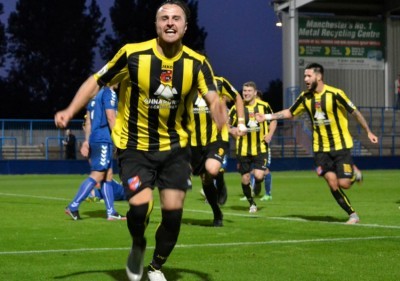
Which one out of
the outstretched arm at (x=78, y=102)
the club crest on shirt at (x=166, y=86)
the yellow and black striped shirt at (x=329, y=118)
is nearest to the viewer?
the outstretched arm at (x=78, y=102)

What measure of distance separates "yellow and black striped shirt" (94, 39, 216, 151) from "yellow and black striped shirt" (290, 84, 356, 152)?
19.1ft

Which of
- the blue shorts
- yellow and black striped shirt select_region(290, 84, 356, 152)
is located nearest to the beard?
yellow and black striped shirt select_region(290, 84, 356, 152)

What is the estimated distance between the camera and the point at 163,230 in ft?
24.9

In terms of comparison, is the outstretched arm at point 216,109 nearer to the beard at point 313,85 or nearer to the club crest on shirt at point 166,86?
the club crest on shirt at point 166,86

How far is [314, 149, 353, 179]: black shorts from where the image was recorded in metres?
13.2

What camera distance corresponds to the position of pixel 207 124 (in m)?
13.0

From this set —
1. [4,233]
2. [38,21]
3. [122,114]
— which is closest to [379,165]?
[4,233]

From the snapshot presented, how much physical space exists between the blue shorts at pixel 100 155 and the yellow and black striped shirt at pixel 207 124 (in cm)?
132

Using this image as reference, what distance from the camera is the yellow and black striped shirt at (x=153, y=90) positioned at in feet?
24.5

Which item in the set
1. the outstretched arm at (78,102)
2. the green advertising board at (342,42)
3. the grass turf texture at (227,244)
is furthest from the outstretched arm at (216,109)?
the green advertising board at (342,42)

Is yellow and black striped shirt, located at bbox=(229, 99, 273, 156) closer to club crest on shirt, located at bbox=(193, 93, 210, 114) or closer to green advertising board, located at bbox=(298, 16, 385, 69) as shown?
club crest on shirt, located at bbox=(193, 93, 210, 114)

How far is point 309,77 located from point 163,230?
622 centimetres

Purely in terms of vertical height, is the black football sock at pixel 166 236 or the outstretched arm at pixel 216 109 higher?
the outstretched arm at pixel 216 109

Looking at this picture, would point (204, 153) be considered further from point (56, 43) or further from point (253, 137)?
point (56, 43)
